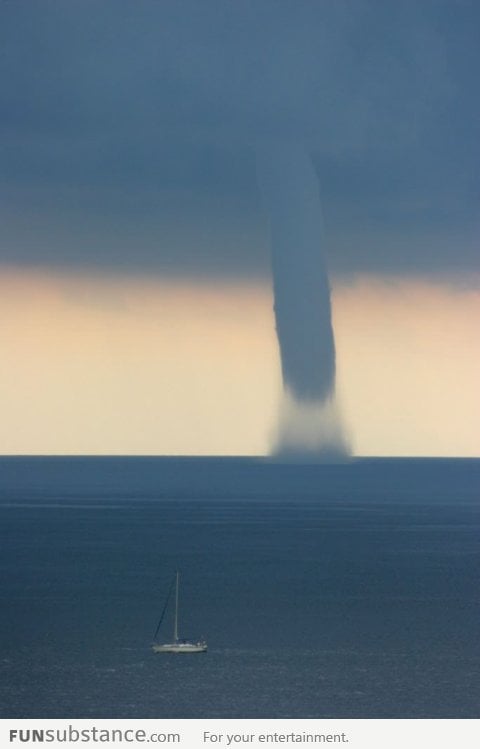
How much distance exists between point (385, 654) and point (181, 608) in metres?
21.2

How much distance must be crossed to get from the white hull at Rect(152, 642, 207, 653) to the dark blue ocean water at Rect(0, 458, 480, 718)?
0.65 metres

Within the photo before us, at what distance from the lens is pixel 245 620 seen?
283 ft

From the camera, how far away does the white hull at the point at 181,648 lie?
7406 centimetres

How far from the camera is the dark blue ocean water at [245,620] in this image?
6300cm

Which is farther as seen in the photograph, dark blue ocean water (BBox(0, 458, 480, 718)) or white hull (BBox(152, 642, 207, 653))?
white hull (BBox(152, 642, 207, 653))

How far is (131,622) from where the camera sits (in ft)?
282

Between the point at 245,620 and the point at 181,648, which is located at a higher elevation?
the point at 245,620

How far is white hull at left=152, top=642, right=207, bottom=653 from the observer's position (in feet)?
243

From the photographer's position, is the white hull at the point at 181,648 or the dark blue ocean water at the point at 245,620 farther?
the white hull at the point at 181,648

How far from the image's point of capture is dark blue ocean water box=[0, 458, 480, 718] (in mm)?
63000

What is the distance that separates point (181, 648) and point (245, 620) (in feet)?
40.9

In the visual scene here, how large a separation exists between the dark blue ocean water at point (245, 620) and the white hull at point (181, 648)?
2.12 feet

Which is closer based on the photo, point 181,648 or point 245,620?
point 181,648
